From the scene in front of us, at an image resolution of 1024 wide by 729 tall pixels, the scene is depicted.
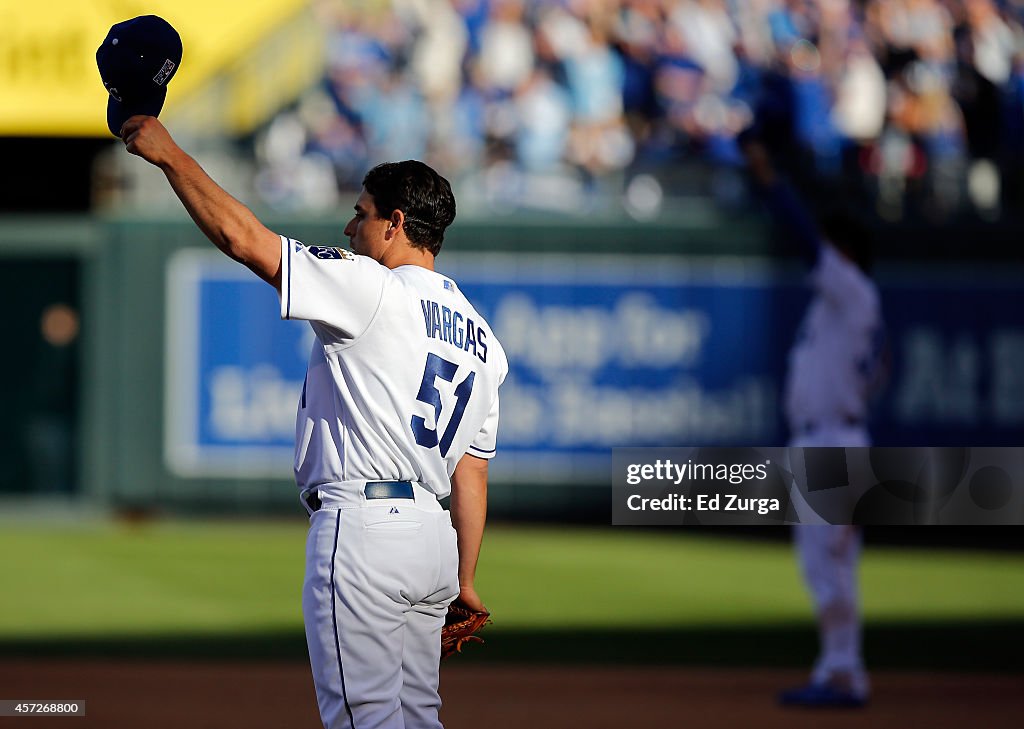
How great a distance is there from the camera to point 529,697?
25.6 ft

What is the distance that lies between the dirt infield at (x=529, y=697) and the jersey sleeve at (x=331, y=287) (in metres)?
3.45

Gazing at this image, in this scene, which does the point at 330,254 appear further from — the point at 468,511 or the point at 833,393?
the point at 833,393

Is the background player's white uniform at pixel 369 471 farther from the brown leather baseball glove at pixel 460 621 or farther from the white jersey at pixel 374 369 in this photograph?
the brown leather baseball glove at pixel 460 621

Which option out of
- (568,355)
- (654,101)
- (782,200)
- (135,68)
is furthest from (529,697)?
(654,101)

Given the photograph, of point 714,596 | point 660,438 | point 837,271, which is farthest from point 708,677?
point 660,438

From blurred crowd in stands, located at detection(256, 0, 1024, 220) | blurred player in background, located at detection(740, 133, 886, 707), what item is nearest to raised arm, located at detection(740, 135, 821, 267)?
blurred player in background, located at detection(740, 133, 886, 707)

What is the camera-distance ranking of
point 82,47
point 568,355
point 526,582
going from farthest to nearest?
point 82,47 < point 568,355 < point 526,582

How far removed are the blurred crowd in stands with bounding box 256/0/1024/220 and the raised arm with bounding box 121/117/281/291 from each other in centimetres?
1194

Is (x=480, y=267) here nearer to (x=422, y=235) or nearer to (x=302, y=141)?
(x=302, y=141)

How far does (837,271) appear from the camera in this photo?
24.3 ft

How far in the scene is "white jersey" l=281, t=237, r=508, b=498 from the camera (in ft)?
12.7

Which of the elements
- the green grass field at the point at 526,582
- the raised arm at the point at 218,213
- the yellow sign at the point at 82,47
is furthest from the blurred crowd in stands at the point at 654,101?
the raised arm at the point at 218,213

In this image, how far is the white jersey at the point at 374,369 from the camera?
386 cm

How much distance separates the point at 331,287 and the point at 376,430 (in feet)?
1.26
